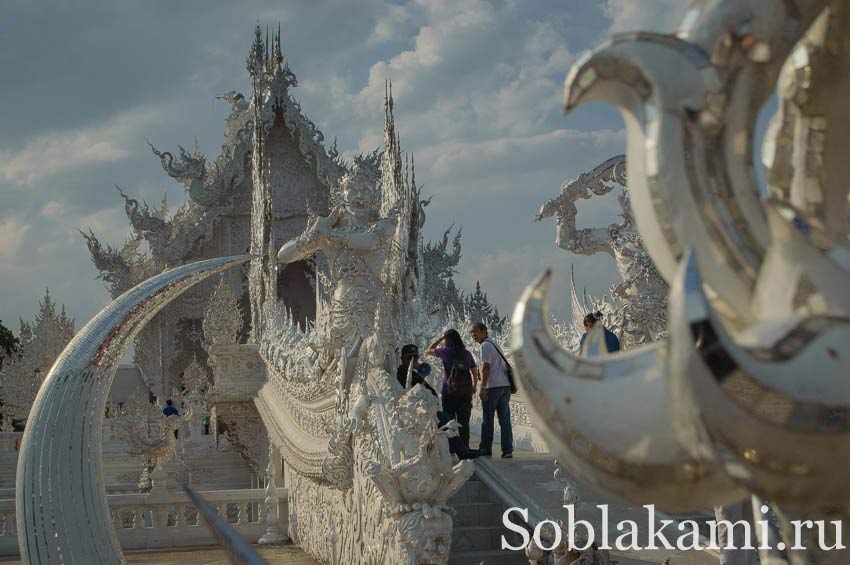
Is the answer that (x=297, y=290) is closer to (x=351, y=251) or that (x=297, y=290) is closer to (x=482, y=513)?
(x=351, y=251)

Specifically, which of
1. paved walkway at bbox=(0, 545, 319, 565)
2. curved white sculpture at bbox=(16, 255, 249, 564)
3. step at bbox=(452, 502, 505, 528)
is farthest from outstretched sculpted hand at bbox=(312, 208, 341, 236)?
curved white sculpture at bbox=(16, 255, 249, 564)

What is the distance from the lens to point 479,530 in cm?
670

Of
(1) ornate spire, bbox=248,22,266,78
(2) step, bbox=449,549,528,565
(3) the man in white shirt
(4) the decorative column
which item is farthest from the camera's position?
(1) ornate spire, bbox=248,22,266,78

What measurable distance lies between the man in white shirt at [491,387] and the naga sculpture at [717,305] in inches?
252

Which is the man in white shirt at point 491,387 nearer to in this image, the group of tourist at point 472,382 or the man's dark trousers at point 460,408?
the group of tourist at point 472,382

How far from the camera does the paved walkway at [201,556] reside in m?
8.44

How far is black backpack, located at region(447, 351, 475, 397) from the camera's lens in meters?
7.71

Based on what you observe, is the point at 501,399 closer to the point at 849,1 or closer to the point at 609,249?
the point at 609,249

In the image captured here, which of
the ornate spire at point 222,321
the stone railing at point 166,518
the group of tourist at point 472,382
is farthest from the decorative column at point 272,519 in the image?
the ornate spire at point 222,321

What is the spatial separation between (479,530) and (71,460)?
400 cm

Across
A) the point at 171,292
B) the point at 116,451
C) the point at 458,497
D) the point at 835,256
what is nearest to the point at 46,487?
the point at 171,292

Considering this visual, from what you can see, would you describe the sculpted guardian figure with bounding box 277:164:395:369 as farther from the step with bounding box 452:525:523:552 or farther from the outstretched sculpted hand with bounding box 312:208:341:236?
the step with bounding box 452:525:523:552

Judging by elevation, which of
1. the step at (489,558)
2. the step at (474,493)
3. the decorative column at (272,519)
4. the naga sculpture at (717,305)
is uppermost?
the naga sculpture at (717,305)

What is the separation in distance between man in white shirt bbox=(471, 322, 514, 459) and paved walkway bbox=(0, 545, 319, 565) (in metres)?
1.97
